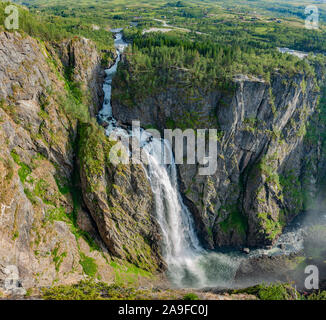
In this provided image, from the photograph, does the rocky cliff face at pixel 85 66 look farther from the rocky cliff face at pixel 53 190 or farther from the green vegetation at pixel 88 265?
the green vegetation at pixel 88 265

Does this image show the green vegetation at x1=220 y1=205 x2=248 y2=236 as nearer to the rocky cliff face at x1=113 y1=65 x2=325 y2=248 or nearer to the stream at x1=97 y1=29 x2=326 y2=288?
the rocky cliff face at x1=113 y1=65 x2=325 y2=248

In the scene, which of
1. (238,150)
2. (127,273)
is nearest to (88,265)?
(127,273)

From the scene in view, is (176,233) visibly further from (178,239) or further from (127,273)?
(127,273)

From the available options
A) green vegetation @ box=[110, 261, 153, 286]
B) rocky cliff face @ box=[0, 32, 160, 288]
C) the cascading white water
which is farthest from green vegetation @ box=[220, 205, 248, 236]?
green vegetation @ box=[110, 261, 153, 286]

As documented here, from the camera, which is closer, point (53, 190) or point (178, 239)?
point (53, 190)

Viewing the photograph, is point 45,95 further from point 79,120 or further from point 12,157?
point 12,157

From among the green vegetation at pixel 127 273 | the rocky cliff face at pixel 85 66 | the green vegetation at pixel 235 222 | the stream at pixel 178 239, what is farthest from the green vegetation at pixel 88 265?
the rocky cliff face at pixel 85 66
